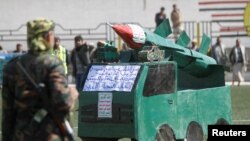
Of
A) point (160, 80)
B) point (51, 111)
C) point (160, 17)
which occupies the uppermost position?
point (160, 17)

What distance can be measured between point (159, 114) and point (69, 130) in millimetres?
4589

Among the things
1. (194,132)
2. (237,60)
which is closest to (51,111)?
(194,132)

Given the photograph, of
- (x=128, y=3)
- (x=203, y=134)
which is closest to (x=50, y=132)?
(x=203, y=134)

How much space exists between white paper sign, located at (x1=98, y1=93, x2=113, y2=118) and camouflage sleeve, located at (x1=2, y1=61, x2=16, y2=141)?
3.94m

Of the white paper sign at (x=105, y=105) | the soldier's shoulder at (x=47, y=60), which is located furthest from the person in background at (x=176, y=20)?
the soldier's shoulder at (x=47, y=60)

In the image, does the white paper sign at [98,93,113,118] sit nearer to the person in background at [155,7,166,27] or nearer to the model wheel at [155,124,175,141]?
the model wheel at [155,124,175,141]

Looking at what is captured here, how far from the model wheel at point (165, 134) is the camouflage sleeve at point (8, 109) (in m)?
4.42

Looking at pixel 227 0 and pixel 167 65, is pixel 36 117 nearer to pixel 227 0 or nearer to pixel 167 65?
pixel 167 65

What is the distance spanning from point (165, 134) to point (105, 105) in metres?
0.97

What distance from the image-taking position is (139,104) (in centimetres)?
1127

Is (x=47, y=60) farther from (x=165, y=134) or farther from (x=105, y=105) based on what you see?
(x=165, y=134)

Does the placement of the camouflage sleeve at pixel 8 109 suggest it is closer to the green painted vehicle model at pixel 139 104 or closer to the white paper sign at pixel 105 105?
the green painted vehicle model at pixel 139 104

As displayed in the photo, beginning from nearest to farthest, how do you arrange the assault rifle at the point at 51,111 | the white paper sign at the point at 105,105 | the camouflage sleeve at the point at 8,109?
the assault rifle at the point at 51,111 < the camouflage sleeve at the point at 8,109 < the white paper sign at the point at 105,105

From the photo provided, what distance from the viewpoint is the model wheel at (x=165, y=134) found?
38.7ft
